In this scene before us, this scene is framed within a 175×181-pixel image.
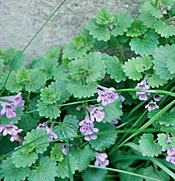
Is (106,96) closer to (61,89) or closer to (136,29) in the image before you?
(61,89)

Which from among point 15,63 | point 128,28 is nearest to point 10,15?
point 15,63

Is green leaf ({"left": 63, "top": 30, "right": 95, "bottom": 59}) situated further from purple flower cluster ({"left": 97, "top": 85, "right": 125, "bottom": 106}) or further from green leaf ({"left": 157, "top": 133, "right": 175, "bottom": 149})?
green leaf ({"left": 157, "top": 133, "right": 175, "bottom": 149})

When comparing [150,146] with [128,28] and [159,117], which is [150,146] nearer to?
[159,117]

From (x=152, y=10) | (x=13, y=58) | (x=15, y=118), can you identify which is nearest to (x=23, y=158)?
(x=15, y=118)

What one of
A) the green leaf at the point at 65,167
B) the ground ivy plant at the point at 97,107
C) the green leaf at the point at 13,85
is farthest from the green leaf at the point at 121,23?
the green leaf at the point at 65,167

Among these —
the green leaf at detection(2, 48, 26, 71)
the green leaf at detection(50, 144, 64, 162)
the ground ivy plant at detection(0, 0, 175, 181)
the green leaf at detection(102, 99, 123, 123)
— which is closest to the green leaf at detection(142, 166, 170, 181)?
the ground ivy plant at detection(0, 0, 175, 181)
